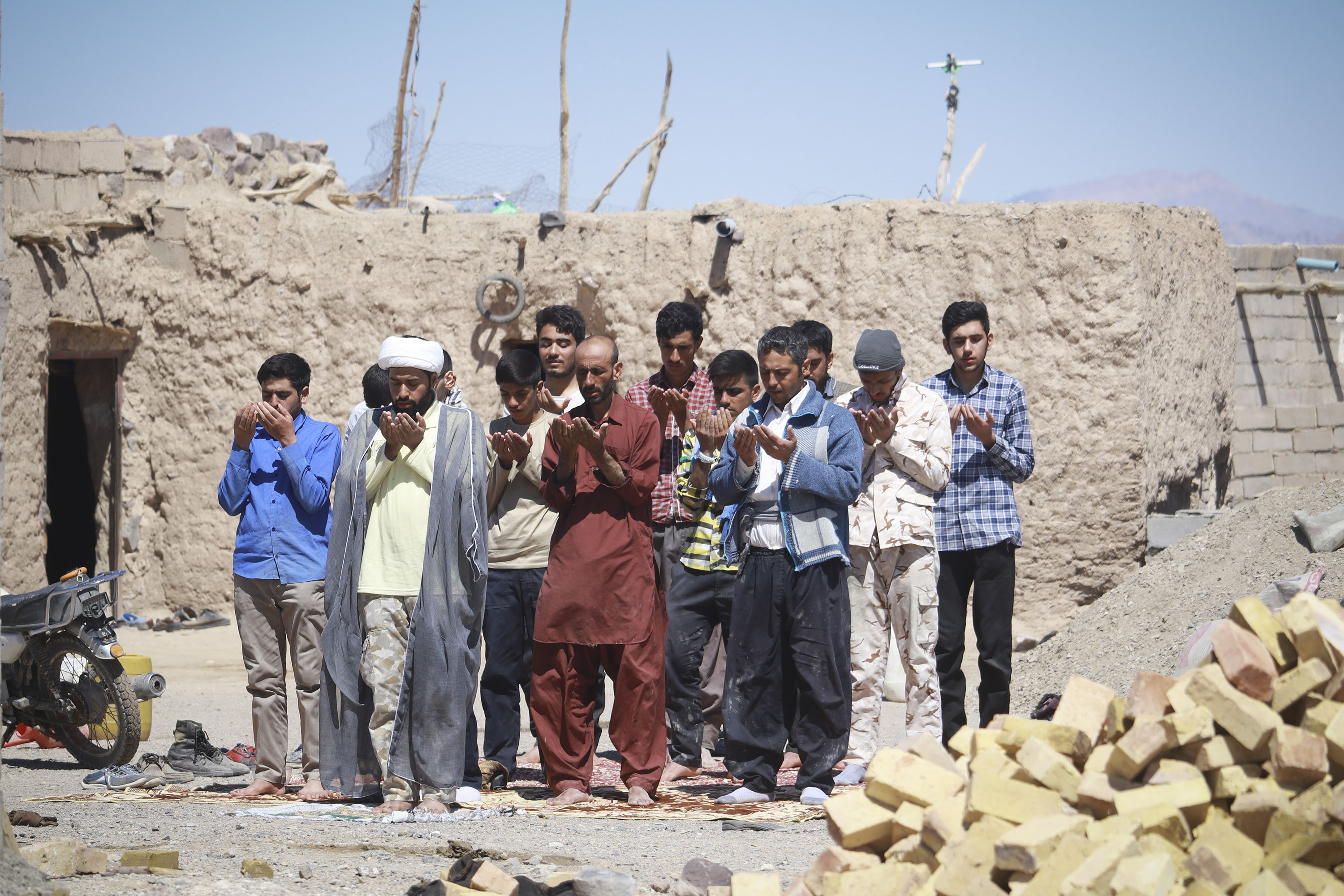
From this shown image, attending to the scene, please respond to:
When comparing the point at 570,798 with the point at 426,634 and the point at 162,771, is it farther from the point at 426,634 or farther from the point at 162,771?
the point at 162,771

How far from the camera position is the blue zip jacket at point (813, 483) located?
4.89 meters

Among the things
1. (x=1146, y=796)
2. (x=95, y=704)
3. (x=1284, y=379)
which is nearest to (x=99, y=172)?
(x=95, y=704)

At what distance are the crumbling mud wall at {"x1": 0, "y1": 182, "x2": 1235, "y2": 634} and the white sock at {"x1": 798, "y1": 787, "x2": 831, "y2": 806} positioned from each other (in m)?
4.33

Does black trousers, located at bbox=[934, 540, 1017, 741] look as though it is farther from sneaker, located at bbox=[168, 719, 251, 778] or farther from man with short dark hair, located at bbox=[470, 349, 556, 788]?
sneaker, located at bbox=[168, 719, 251, 778]

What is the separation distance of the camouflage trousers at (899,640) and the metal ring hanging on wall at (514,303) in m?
4.85

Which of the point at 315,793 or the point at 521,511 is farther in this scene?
the point at 521,511

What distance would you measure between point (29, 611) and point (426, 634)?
2328mm

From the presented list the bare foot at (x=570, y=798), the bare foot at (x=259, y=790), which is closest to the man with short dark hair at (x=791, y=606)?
the bare foot at (x=570, y=798)

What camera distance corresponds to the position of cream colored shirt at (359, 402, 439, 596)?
15.9 ft

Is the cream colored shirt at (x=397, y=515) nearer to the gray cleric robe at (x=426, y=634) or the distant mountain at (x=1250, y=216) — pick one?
the gray cleric robe at (x=426, y=634)

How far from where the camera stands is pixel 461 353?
31.9 ft

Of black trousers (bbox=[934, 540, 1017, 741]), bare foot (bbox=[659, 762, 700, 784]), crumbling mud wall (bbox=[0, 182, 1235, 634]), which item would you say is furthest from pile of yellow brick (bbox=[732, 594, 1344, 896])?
crumbling mud wall (bbox=[0, 182, 1235, 634])

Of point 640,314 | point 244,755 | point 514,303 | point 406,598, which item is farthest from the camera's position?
point 514,303

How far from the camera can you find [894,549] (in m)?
5.28
